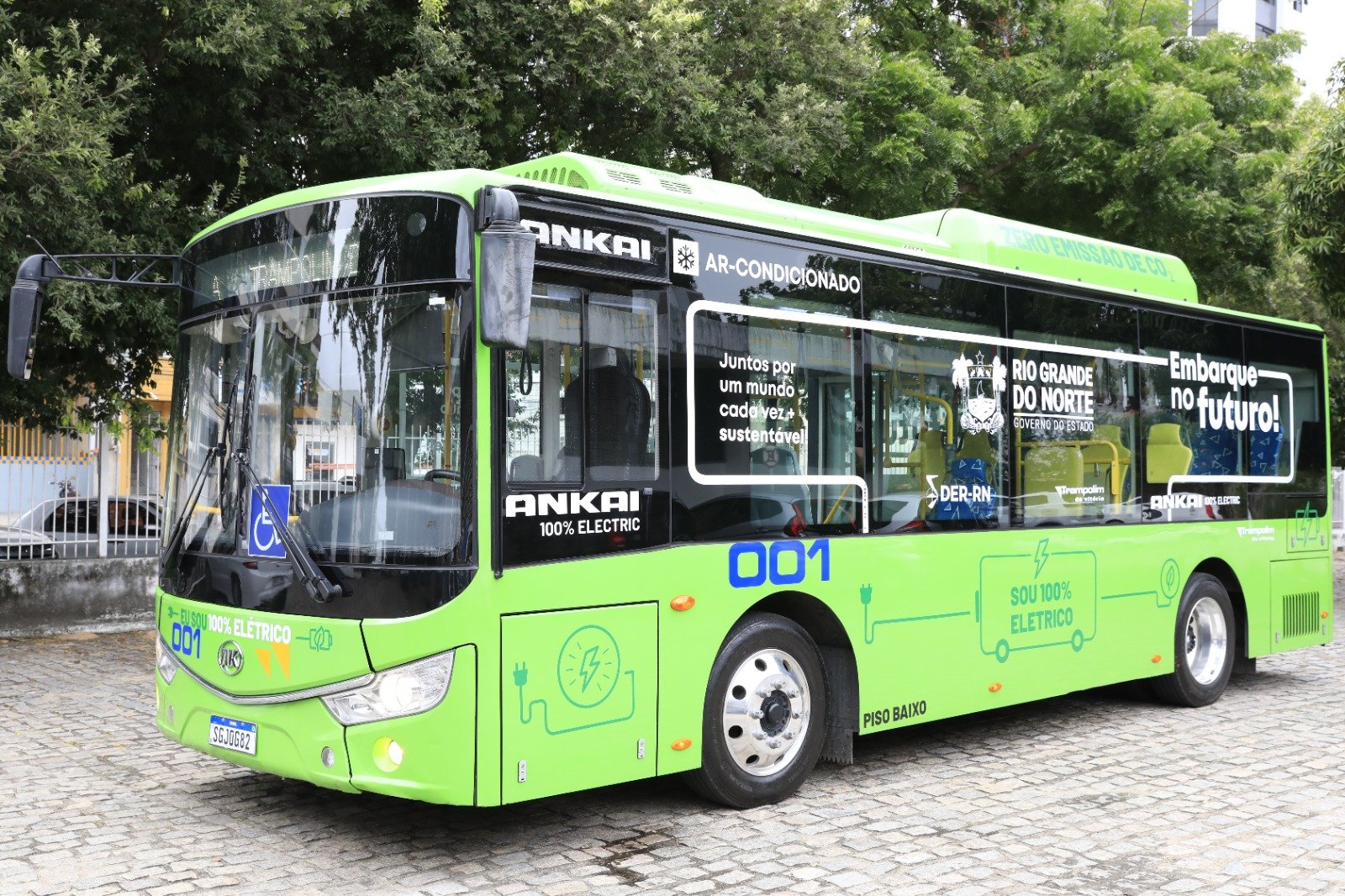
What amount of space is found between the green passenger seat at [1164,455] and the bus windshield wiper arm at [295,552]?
6.04m

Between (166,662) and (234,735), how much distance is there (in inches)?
29.3

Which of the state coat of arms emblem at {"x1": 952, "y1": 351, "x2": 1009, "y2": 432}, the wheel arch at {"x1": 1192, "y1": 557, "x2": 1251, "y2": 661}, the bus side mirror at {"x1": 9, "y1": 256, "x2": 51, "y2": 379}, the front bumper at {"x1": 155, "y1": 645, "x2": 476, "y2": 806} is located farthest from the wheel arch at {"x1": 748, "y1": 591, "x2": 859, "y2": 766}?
the wheel arch at {"x1": 1192, "y1": 557, "x2": 1251, "y2": 661}

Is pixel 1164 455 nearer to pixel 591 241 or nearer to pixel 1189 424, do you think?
pixel 1189 424

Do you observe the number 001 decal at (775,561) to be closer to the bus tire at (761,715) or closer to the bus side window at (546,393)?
the bus tire at (761,715)

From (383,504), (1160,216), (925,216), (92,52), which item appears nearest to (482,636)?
(383,504)

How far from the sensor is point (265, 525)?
223 inches

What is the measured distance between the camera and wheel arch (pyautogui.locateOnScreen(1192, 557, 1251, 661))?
9898 mm

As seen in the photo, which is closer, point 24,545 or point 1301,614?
point 1301,614

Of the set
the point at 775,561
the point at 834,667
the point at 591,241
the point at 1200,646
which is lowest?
the point at 1200,646

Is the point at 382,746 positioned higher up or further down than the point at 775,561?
further down

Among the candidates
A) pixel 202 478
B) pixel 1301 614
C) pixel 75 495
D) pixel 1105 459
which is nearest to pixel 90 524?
pixel 75 495

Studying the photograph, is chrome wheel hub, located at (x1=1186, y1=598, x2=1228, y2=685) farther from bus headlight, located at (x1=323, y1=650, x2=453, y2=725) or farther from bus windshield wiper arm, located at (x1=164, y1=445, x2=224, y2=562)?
bus windshield wiper arm, located at (x1=164, y1=445, x2=224, y2=562)

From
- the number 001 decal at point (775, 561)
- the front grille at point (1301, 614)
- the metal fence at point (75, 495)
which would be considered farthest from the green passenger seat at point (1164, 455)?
the metal fence at point (75, 495)

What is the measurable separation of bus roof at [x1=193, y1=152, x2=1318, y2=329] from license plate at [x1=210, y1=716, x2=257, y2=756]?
2346 millimetres
